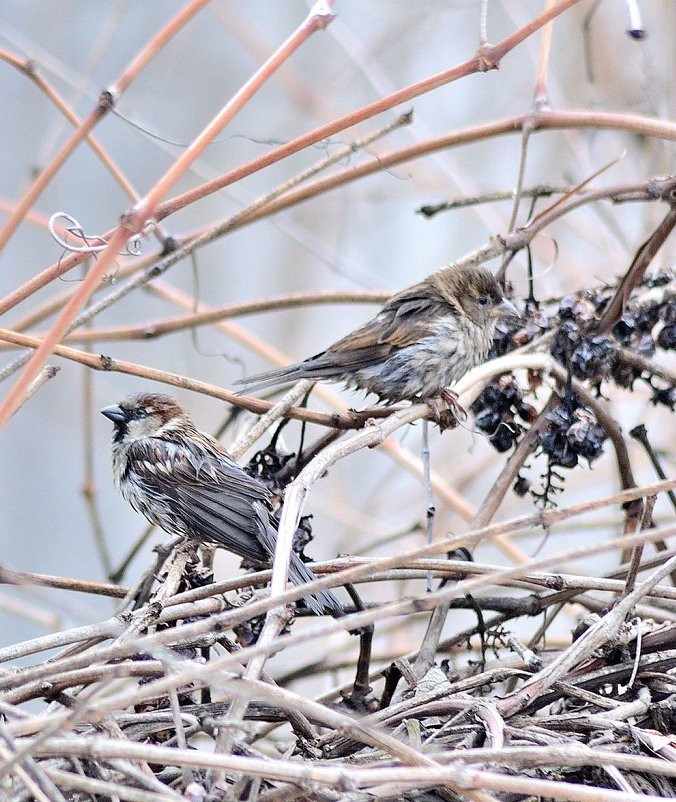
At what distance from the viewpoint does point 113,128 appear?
7.34 meters

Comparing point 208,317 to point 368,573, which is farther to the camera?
point 208,317

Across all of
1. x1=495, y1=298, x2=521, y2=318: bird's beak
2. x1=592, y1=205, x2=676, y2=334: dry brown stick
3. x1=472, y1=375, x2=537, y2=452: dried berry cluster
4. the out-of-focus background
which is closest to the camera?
x1=592, y1=205, x2=676, y2=334: dry brown stick

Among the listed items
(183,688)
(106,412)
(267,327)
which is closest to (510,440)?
(183,688)

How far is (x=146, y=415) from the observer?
3701 mm

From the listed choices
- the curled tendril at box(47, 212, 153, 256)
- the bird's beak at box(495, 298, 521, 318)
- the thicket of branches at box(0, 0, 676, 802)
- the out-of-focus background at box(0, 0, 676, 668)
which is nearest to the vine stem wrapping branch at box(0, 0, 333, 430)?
the thicket of branches at box(0, 0, 676, 802)

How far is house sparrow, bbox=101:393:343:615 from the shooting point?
301cm

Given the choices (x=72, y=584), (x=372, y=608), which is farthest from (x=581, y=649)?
(x=72, y=584)

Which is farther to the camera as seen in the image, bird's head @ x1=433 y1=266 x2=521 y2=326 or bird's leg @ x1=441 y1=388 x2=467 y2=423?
bird's head @ x1=433 y1=266 x2=521 y2=326

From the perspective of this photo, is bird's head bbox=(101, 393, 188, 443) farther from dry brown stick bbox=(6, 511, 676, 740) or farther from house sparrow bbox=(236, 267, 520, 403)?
dry brown stick bbox=(6, 511, 676, 740)

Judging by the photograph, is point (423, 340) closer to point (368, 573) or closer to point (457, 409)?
point (457, 409)

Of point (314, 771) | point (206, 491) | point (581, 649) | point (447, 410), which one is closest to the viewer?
point (314, 771)

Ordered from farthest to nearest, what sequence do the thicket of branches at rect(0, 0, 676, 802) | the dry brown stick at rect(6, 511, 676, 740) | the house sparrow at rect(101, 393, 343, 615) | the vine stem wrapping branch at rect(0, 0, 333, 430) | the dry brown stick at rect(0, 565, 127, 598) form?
1. the house sparrow at rect(101, 393, 343, 615)
2. the dry brown stick at rect(0, 565, 127, 598)
3. the vine stem wrapping branch at rect(0, 0, 333, 430)
4. the thicket of branches at rect(0, 0, 676, 802)
5. the dry brown stick at rect(6, 511, 676, 740)

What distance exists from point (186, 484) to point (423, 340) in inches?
41.0

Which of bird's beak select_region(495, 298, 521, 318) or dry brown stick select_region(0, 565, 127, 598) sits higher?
bird's beak select_region(495, 298, 521, 318)
